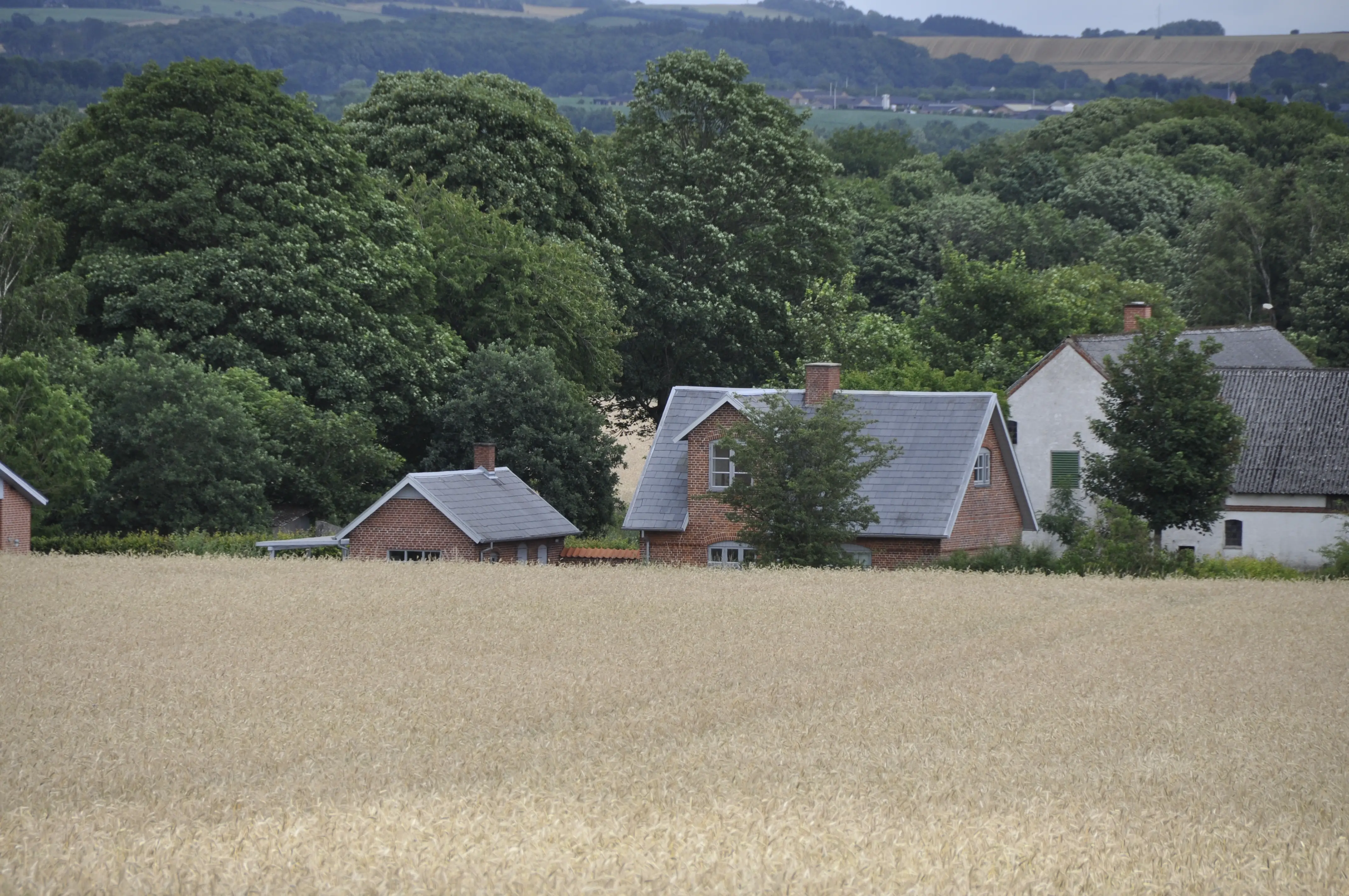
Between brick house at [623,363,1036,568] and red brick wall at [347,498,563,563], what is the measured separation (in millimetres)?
4176

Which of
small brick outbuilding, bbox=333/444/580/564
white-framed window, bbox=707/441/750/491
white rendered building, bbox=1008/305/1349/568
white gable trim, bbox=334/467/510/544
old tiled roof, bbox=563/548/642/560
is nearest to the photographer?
white gable trim, bbox=334/467/510/544

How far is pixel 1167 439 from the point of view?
3769cm

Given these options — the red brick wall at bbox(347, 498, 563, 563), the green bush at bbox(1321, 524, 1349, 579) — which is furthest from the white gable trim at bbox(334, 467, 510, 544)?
the green bush at bbox(1321, 524, 1349, 579)

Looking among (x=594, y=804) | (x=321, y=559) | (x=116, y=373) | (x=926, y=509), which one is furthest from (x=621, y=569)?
(x=594, y=804)

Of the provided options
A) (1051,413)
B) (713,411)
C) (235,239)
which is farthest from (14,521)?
(1051,413)

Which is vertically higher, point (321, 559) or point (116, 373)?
point (116, 373)

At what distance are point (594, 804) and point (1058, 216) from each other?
88311 mm

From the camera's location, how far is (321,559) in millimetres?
35406

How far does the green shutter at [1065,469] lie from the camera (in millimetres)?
49469

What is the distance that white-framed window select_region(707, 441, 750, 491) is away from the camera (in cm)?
Result: 4197

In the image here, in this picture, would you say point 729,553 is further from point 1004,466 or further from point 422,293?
point 422,293

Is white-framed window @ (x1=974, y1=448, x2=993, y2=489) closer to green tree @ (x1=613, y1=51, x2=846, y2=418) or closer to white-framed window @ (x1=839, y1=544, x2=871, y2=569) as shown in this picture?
white-framed window @ (x1=839, y1=544, x2=871, y2=569)

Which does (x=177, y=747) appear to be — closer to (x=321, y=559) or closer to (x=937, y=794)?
(x=937, y=794)

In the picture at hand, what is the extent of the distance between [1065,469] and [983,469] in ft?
27.1
